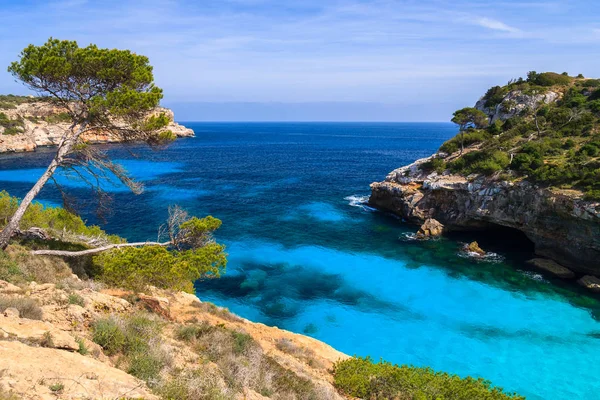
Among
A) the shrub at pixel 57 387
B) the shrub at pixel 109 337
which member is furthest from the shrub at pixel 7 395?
the shrub at pixel 109 337

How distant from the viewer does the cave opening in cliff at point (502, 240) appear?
3079 cm

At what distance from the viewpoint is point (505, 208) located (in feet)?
100

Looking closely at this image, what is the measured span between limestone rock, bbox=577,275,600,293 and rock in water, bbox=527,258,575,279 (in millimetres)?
958

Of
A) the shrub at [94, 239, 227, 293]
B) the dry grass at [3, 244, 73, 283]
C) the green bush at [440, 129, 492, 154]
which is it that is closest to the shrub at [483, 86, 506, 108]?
the green bush at [440, 129, 492, 154]

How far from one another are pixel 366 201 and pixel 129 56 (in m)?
36.4

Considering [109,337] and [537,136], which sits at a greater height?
[537,136]

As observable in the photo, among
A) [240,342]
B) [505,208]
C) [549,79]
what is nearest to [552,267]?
[505,208]

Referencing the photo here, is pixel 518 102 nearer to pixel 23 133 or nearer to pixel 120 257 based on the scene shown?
pixel 120 257

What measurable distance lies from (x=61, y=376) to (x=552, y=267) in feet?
103

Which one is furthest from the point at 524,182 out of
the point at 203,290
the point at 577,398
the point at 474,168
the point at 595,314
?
the point at 203,290

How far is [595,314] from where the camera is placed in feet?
71.0

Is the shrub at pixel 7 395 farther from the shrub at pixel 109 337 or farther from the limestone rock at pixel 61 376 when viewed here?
the shrub at pixel 109 337

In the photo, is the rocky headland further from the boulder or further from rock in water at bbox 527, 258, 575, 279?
the boulder

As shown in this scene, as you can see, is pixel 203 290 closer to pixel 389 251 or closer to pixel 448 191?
pixel 389 251
